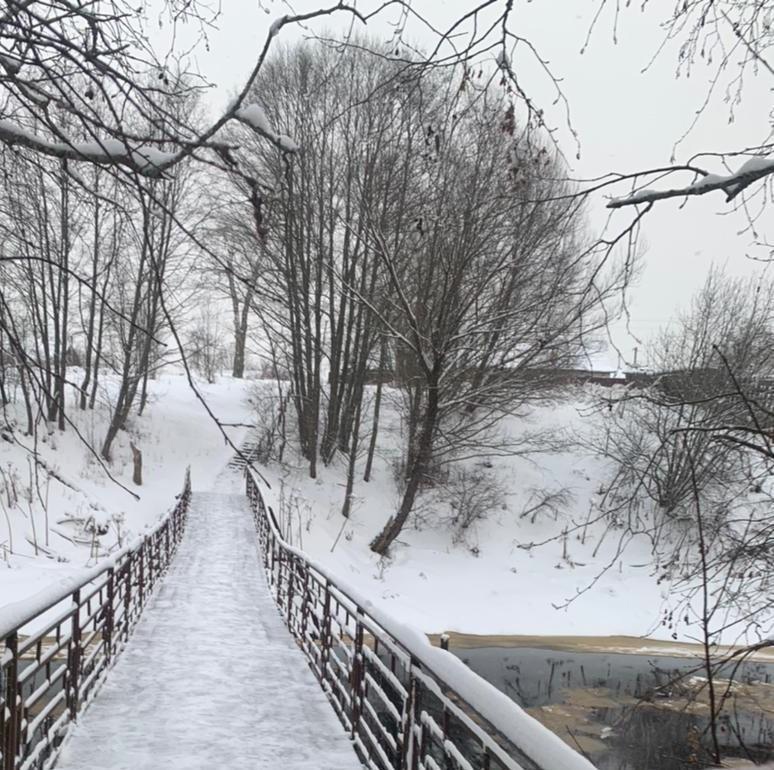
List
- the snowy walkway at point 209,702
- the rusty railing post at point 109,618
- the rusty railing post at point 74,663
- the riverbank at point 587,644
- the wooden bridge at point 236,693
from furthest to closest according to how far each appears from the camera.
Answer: the riverbank at point 587,644
the rusty railing post at point 109,618
the rusty railing post at point 74,663
the snowy walkway at point 209,702
the wooden bridge at point 236,693

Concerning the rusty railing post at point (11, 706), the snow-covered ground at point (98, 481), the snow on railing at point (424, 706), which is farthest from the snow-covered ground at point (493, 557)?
the rusty railing post at point (11, 706)

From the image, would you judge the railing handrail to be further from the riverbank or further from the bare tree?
the riverbank

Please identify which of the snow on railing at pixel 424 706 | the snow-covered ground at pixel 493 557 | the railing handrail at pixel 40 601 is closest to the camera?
the snow on railing at pixel 424 706

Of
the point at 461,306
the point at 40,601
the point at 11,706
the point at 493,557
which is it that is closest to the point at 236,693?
the point at 40,601

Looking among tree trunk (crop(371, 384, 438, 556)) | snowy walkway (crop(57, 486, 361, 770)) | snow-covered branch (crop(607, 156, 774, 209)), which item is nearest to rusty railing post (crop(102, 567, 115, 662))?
snowy walkway (crop(57, 486, 361, 770))

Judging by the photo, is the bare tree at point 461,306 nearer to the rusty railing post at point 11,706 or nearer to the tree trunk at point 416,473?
the tree trunk at point 416,473

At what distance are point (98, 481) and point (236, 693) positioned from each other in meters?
16.0

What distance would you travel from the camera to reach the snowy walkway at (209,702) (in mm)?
4238

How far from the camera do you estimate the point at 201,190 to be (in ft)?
75.6

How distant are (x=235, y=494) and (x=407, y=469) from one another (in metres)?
6.54

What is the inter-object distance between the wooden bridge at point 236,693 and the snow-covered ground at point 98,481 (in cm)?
100

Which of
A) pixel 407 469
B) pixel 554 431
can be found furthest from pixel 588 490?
pixel 407 469

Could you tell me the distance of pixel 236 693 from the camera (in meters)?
5.55

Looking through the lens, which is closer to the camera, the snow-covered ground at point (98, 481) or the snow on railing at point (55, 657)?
the snow on railing at point (55, 657)
